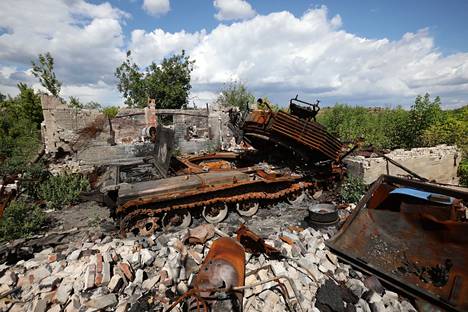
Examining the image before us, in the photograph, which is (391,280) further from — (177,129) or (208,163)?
(177,129)

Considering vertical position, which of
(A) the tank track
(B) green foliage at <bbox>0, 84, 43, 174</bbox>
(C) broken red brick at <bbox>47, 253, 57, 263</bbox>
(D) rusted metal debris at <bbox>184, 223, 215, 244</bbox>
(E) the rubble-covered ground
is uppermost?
(B) green foliage at <bbox>0, 84, 43, 174</bbox>

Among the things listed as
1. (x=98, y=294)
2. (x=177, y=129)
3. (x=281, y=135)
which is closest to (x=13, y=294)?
(x=98, y=294)

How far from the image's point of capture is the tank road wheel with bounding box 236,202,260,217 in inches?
251

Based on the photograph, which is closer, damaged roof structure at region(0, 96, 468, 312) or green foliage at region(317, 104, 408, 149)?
damaged roof structure at region(0, 96, 468, 312)

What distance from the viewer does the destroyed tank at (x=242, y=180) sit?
5.28 metres

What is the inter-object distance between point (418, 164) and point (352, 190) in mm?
3043

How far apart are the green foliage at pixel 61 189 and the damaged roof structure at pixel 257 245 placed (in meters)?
2.18

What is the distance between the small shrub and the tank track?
4.88ft

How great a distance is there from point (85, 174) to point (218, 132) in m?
7.19

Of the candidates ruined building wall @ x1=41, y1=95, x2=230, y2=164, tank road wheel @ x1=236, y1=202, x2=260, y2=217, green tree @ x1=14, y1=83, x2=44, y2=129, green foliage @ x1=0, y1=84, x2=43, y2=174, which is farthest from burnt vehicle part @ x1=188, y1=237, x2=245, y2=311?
green tree @ x1=14, y1=83, x2=44, y2=129

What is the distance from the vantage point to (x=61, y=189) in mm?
7805

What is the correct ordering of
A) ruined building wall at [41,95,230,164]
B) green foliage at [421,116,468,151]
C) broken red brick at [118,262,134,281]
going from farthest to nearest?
ruined building wall at [41,95,230,164] → green foliage at [421,116,468,151] → broken red brick at [118,262,134,281]

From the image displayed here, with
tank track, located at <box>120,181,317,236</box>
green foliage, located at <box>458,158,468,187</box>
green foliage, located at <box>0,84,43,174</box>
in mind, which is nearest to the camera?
tank track, located at <box>120,181,317,236</box>

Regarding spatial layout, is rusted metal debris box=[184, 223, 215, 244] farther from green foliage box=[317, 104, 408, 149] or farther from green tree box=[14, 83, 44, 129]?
green tree box=[14, 83, 44, 129]
